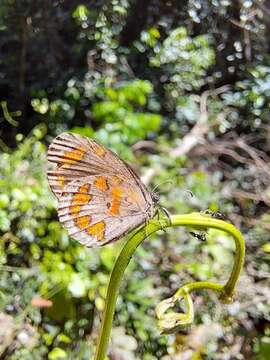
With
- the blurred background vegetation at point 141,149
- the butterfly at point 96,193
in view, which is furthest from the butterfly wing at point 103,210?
the blurred background vegetation at point 141,149

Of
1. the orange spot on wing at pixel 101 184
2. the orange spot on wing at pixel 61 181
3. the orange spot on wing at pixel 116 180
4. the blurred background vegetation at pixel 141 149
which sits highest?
the orange spot on wing at pixel 116 180

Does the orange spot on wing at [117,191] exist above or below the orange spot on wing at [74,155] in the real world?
below

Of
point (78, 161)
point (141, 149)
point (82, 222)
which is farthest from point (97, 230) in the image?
point (141, 149)

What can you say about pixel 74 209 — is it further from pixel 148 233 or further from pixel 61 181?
pixel 148 233

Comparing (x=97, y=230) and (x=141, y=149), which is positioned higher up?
(x=97, y=230)

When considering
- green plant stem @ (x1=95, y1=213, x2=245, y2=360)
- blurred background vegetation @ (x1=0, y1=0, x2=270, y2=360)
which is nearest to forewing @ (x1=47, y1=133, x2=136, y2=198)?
green plant stem @ (x1=95, y1=213, x2=245, y2=360)

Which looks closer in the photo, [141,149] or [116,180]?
[116,180]

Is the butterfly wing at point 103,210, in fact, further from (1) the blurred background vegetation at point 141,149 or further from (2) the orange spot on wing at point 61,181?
(1) the blurred background vegetation at point 141,149
